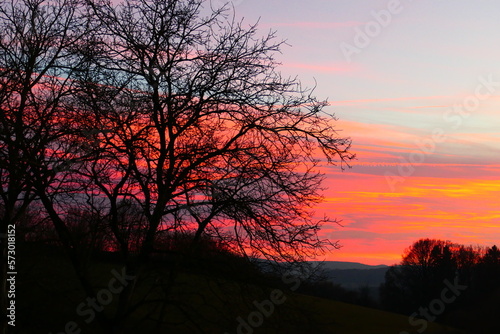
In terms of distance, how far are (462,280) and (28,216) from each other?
2668 inches

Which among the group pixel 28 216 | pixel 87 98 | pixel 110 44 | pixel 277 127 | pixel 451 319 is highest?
pixel 110 44

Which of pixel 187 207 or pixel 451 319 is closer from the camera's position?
pixel 187 207

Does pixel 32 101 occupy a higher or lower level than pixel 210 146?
higher

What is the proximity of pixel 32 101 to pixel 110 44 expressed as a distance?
2.45 meters

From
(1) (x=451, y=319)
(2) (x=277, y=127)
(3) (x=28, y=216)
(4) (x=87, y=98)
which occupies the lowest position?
(1) (x=451, y=319)

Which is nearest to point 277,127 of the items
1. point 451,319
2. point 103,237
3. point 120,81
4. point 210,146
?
point 210,146

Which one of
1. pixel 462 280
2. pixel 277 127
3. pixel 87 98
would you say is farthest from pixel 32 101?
pixel 462 280

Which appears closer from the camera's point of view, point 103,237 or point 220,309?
point 220,309

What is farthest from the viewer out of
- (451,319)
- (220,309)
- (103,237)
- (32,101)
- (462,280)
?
(462,280)

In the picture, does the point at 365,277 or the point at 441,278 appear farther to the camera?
the point at 365,277

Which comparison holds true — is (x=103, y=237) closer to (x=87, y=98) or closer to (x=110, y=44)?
(x=87, y=98)

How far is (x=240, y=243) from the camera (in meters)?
9.68

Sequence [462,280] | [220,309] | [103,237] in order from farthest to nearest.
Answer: [462,280] → [103,237] → [220,309]

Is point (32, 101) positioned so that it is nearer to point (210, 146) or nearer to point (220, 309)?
point (210, 146)
